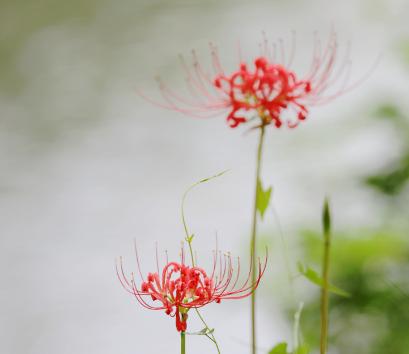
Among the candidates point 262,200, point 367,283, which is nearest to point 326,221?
point 262,200

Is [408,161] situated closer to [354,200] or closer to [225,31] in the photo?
[354,200]

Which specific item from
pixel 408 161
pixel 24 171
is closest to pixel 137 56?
pixel 24 171

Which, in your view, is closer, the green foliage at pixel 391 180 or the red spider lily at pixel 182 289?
the red spider lily at pixel 182 289

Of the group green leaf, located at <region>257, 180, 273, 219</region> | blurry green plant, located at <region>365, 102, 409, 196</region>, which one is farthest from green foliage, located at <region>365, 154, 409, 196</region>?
green leaf, located at <region>257, 180, 273, 219</region>

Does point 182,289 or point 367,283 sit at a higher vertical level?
point 182,289

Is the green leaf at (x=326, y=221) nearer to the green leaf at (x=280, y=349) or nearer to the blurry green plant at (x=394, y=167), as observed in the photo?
the green leaf at (x=280, y=349)

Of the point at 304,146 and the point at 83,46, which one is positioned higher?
the point at 83,46

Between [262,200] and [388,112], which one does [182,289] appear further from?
[388,112]

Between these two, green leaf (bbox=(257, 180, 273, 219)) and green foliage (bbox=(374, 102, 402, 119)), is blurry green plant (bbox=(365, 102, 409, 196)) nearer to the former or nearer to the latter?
green foliage (bbox=(374, 102, 402, 119))

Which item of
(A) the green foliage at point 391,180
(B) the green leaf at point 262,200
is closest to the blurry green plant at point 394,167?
(A) the green foliage at point 391,180

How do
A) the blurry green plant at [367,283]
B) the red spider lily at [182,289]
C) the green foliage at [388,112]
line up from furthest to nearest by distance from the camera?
the green foliage at [388,112]
the blurry green plant at [367,283]
the red spider lily at [182,289]

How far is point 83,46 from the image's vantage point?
2.99 metres

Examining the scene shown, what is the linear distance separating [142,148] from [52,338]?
0.79 metres

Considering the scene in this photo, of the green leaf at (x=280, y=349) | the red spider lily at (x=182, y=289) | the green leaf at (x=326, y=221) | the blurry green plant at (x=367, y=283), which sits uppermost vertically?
the green leaf at (x=326, y=221)
